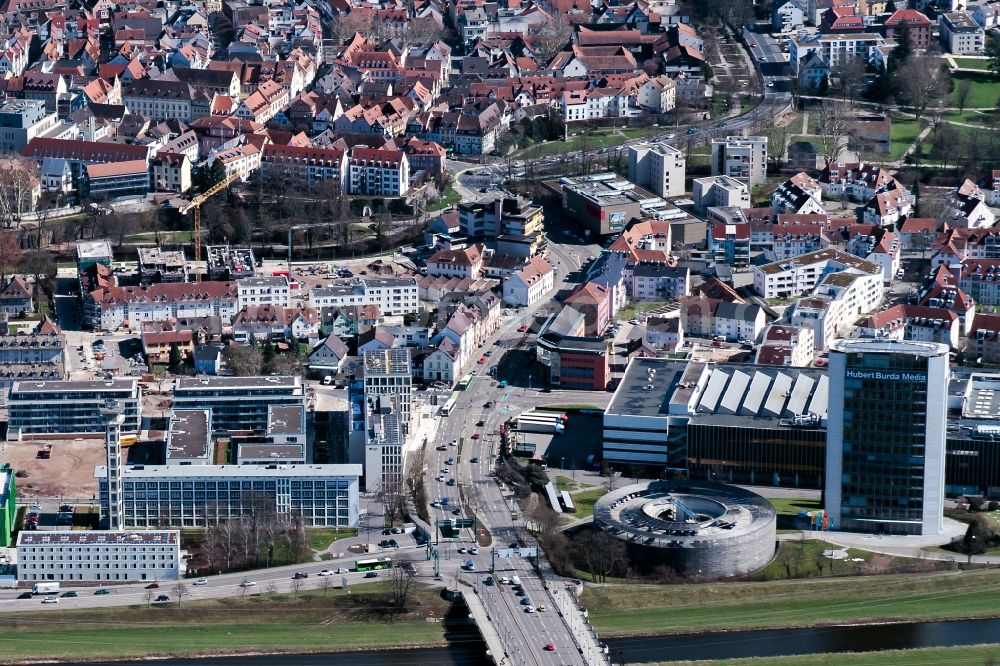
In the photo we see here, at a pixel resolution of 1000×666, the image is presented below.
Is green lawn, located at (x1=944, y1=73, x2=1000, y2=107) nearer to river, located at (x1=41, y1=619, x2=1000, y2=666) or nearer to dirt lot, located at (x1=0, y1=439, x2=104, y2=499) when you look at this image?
dirt lot, located at (x1=0, y1=439, x2=104, y2=499)

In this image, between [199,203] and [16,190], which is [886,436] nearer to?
[199,203]

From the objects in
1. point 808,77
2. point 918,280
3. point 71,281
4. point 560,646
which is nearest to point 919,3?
point 808,77

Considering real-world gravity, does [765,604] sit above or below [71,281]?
below

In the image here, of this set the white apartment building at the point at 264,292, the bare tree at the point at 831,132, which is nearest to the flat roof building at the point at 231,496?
the white apartment building at the point at 264,292

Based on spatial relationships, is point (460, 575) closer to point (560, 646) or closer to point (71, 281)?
point (560, 646)

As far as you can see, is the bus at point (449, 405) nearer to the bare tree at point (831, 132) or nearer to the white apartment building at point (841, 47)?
the bare tree at point (831, 132)

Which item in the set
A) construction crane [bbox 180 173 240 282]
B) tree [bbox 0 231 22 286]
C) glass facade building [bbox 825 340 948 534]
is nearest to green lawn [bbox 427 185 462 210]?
construction crane [bbox 180 173 240 282]
